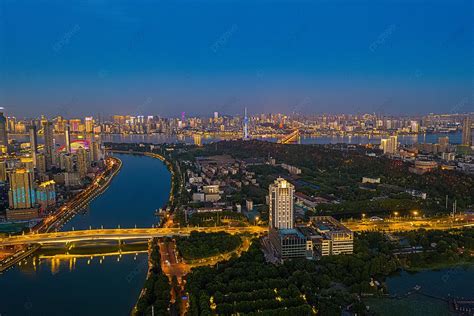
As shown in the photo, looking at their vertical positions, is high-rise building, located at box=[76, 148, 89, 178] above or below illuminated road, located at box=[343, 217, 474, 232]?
above

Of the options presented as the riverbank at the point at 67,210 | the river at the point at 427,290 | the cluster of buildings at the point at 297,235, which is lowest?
the river at the point at 427,290

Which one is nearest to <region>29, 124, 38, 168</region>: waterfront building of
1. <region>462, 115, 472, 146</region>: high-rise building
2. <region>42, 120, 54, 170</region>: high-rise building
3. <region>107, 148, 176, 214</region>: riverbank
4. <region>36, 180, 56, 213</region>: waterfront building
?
<region>42, 120, 54, 170</region>: high-rise building

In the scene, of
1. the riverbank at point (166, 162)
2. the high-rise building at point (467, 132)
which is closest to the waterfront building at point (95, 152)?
the riverbank at point (166, 162)

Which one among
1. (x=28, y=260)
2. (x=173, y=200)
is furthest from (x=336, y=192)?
(x=28, y=260)

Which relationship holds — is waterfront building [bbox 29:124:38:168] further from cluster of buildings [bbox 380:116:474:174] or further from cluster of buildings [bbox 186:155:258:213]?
cluster of buildings [bbox 380:116:474:174]

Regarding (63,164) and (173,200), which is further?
(63,164)

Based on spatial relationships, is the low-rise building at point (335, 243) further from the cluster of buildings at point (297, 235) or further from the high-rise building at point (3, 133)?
the high-rise building at point (3, 133)

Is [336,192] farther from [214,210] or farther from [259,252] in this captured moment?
[259,252]
